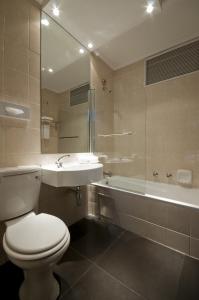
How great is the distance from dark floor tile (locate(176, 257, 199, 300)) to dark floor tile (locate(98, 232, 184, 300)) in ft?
0.09

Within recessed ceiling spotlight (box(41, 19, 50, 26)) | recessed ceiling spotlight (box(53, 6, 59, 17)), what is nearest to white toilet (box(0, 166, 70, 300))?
recessed ceiling spotlight (box(41, 19, 50, 26))

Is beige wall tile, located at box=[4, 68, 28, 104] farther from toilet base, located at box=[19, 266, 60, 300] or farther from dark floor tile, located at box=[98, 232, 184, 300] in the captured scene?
dark floor tile, located at box=[98, 232, 184, 300]

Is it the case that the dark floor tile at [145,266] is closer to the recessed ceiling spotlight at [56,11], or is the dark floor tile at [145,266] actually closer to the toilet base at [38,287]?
the toilet base at [38,287]

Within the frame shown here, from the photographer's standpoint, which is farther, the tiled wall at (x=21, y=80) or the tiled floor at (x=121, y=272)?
the tiled wall at (x=21, y=80)

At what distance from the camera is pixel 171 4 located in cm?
142

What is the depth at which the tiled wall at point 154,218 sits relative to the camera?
4.14ft

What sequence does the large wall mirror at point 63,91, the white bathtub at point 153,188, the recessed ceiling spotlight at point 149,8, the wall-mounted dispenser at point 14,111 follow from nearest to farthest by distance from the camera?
the wall-mounted dispenser at point 14,111 → the recessed ceiling spotlight at point 149,8 → the large wall mirror at point 63,91 → the white bathtub at point 153,188

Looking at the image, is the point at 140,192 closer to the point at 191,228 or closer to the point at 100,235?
the point at 191,228

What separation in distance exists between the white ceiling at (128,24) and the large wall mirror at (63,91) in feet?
0.56

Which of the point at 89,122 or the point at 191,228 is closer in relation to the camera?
the point at 191,228

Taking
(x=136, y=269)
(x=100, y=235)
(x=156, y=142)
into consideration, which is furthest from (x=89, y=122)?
(x=136, y=269)

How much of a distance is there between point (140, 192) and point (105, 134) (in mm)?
1056

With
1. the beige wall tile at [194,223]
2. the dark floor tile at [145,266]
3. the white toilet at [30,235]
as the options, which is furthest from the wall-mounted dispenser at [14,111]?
the beige wall tile at [194,223]

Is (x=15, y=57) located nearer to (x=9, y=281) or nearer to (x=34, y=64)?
(x=34, y=64)
